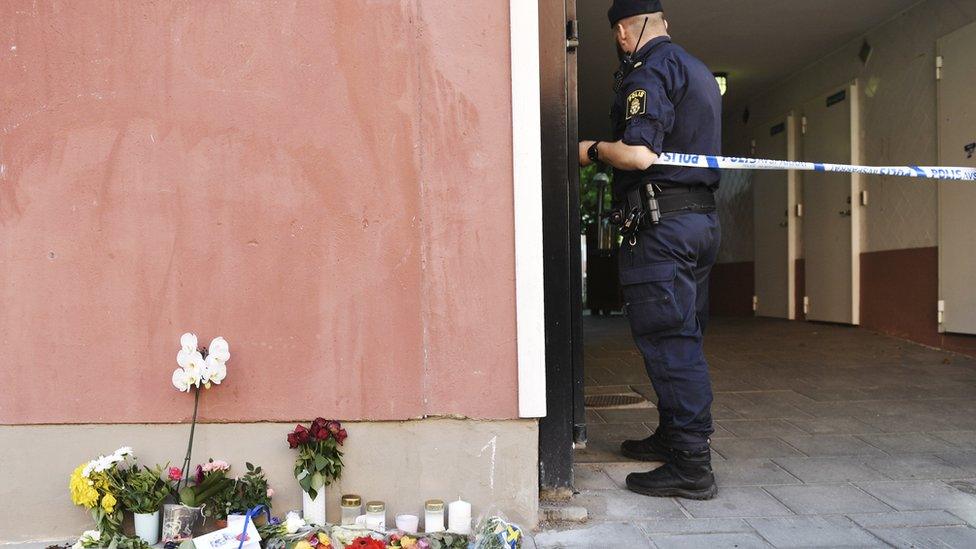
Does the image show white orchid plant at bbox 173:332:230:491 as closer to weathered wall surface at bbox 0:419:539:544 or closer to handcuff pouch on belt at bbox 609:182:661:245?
weathered wall surface at bbox 0:419:539:544

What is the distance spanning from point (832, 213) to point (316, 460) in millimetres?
7452

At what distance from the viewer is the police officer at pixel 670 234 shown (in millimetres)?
2879

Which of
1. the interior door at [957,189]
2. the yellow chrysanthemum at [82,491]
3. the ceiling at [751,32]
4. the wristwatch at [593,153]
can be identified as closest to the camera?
the yellow chrysanthemum at [82,491]

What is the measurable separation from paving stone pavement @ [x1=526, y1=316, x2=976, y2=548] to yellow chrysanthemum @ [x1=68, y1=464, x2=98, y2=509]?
163 cm

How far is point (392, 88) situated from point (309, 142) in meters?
0.39

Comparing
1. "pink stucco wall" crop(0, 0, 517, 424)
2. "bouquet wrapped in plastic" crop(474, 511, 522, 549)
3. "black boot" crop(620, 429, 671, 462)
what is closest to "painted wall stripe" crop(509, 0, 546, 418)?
"pink stucco wall" crop(0, 0, 517, 424)

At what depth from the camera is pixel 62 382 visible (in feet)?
9.04

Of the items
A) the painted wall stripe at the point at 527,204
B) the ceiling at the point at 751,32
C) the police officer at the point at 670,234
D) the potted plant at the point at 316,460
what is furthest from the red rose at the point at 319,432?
the ceiling at the point at 751,32

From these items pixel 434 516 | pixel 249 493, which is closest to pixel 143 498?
pixel 249 493

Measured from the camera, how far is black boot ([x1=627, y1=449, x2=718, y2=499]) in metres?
2.91

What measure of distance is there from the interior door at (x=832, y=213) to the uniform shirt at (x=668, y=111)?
18.6 ft

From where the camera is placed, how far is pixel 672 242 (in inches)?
114

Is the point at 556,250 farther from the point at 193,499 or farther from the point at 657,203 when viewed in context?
the point at 193,499

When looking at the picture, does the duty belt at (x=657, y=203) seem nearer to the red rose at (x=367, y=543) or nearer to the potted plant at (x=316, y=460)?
the potted plant at (x=316, y=460)
